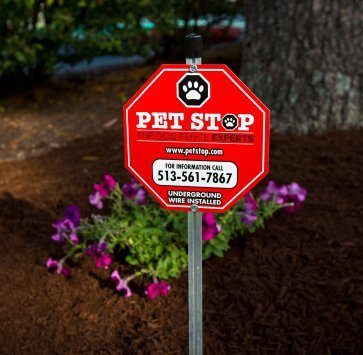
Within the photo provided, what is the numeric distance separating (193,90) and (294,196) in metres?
1.60

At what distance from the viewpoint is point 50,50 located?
6.91 m

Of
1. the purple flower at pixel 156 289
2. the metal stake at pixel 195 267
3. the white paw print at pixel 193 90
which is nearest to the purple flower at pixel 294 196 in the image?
the purple flower at pixel 156 289

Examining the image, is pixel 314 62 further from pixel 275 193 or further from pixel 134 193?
pixel 134 193

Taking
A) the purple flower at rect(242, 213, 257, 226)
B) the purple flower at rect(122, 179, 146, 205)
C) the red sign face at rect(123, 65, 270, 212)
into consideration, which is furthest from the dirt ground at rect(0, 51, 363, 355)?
the red sign face at rect(123, 65, 270, 212)

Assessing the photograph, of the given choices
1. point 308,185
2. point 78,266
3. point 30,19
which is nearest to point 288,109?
point 308,185

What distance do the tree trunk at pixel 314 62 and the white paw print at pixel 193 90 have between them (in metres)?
3.11

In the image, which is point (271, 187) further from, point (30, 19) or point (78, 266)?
point (30, 19)

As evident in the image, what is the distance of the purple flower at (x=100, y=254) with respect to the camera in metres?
2.77

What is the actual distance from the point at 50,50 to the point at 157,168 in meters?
5.40

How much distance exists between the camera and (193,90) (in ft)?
5.86

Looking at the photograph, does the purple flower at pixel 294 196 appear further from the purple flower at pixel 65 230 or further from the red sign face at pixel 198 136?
the red sign face at pixel 198 136

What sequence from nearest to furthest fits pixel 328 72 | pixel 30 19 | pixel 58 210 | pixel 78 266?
pixel 78 266, pixel 58 210, pixel 328 72, pixel 30 19

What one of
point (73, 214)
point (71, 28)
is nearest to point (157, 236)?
point (73, 214)

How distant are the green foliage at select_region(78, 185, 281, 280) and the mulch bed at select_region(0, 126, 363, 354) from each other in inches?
3.6
